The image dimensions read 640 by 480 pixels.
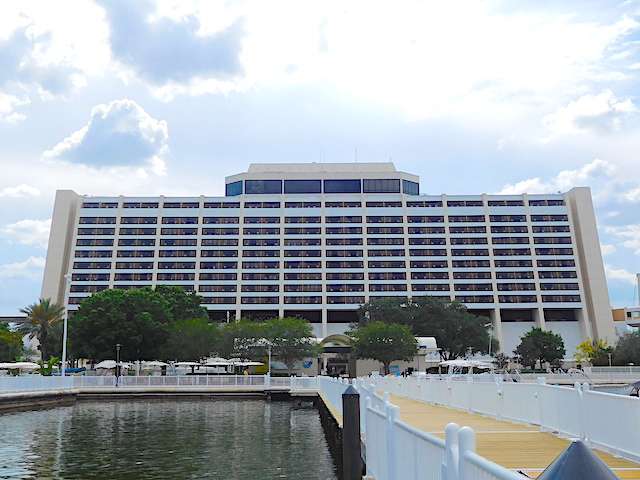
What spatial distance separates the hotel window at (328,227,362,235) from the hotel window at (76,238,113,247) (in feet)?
Answer: 133

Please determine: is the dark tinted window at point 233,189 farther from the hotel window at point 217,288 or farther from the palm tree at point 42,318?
the palm tree at point 42,318

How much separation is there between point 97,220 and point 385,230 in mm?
53935

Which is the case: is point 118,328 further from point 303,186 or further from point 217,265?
point 303,186

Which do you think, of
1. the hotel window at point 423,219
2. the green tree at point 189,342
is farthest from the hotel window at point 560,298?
the green tree at point 189,342

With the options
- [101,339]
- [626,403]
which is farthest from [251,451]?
[101,339]

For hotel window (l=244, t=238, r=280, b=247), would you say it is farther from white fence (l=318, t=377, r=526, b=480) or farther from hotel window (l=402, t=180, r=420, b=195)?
white fence (l=318, t=377, r=526, b=480)

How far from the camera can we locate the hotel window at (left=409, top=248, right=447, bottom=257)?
124m

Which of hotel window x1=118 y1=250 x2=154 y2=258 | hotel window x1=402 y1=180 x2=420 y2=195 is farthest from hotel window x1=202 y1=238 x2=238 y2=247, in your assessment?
hotel window x1=402 y1=180 x2=420 y2=195

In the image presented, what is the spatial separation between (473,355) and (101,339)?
63.4 meters

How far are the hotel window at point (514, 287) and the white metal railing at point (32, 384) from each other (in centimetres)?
8645

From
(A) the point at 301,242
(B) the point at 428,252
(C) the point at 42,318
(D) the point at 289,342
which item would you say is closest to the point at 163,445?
(D) the point at 289,342

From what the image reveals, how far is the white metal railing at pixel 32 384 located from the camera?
1654 inches

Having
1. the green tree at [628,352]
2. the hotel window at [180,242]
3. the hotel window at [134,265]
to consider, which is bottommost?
the green tree at [628,352]

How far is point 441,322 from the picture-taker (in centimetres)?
10269
